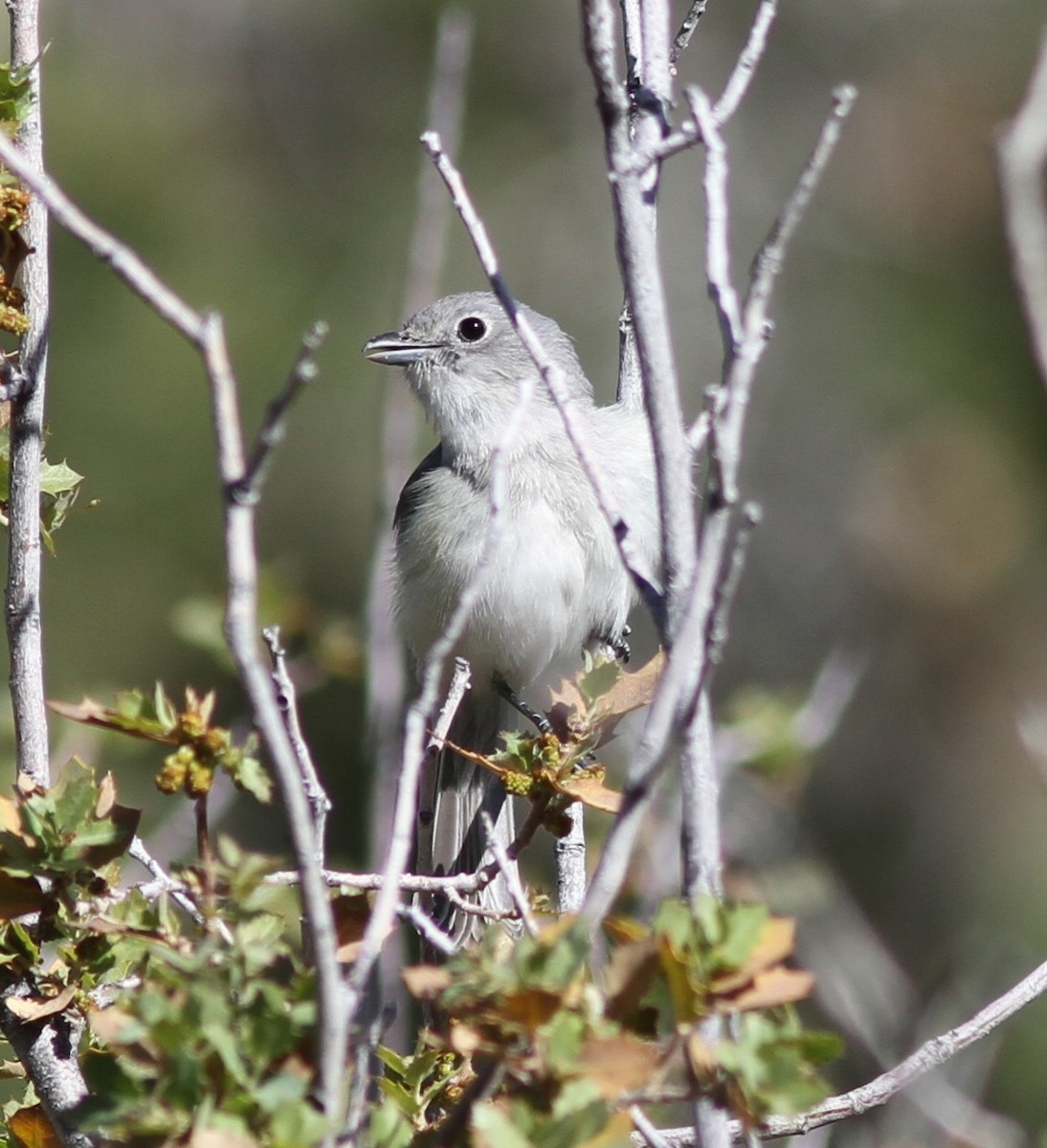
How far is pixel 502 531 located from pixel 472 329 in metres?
1.18

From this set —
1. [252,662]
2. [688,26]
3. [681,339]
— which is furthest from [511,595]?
[681,339]

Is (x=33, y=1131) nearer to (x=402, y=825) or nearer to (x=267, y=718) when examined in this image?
(x=402, y=825)

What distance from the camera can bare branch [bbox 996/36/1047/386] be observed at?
7.17ft

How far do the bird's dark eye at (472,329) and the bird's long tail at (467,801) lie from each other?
119 centimetres

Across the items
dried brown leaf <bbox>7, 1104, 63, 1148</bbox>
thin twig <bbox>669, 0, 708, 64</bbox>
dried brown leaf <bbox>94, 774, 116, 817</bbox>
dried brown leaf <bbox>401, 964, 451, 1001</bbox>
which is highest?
thin twig <bbox>669, 0, 708, 64</bbox>

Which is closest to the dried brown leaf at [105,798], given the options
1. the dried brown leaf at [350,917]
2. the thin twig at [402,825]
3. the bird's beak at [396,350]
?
the dried brown leaf at [350,917]

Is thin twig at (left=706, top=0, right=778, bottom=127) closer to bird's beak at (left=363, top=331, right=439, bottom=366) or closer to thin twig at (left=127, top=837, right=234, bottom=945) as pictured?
thin twig at (left=127, top=837, right=234, bottom=945)

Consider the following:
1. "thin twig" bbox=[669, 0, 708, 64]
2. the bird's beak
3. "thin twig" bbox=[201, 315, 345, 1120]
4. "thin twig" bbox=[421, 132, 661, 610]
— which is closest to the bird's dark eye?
the bird's beak

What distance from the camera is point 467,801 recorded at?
16.4ft

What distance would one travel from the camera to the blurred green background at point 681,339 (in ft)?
28.6

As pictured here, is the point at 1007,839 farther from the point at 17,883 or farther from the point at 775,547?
the point at 17,883

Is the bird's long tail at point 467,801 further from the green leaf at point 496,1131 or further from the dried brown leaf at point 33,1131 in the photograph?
the green leaf at point 496,1131

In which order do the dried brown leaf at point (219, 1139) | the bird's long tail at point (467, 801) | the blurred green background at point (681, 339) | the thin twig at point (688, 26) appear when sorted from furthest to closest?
the blurred green background at point (681, 339)
the bird's long tail at point (467, 801)
the thin twig at point (688, 26)
the dried brown leaf at point (219, 1139)

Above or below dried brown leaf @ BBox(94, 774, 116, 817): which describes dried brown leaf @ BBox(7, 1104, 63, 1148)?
below
